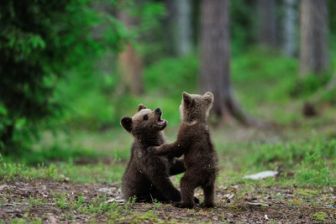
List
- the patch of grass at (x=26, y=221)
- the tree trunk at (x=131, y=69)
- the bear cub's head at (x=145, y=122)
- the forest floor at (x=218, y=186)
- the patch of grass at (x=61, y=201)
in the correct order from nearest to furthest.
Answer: the patch of grass at (x=26, y=221)
the forest floor at (x=218, y=186)
the patch of grass at (x=61, y=201)
the bear cub's head at (x=145, y=122)
the tree trunk at (x=131, y=69)

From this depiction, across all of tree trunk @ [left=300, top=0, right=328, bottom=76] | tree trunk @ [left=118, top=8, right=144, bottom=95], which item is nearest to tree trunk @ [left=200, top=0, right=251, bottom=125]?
tree trunk @ [left=300, top=0, right=328, bottom=76]

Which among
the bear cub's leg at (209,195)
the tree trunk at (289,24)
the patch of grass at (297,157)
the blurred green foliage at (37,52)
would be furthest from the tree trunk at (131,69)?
the bear cub's leg at (209,195)

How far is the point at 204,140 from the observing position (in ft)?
28.5

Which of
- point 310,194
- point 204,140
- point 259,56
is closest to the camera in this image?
point 204,140

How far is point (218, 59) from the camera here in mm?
20500

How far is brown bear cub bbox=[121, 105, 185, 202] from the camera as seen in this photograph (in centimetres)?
894

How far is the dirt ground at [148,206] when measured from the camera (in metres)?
7.88

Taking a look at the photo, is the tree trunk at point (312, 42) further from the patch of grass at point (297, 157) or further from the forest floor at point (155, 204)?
the forest floor at point (155, 204)

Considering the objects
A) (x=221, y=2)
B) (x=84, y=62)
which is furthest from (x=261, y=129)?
(x=84, y=62)

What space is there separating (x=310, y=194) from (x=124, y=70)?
17.8m

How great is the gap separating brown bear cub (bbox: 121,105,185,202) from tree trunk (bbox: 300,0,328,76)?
48.1 feet

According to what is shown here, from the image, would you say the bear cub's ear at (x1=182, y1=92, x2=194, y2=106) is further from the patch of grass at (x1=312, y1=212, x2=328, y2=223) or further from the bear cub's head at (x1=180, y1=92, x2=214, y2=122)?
the patch of grass at (x1=312, y1=212, x2=328, y2=223)

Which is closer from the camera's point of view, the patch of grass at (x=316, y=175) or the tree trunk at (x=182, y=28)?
the patch of grass at (x=316, y=175)

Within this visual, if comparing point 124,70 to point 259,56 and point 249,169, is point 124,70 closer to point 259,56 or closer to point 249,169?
point 259,56
